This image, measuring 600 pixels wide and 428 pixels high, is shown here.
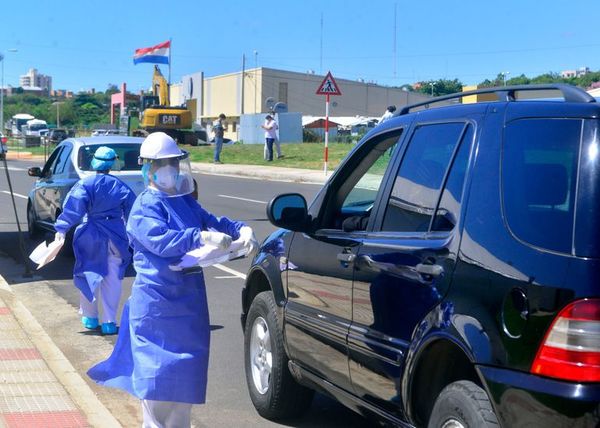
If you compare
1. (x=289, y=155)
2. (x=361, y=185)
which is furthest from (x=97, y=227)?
(x=289, y=155)

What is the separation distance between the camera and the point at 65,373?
251 inches

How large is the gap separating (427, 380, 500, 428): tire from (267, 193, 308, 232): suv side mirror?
5.43 feet

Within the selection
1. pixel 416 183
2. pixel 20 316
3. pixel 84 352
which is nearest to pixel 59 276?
pixel 20 316

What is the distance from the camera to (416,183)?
13.9 ft

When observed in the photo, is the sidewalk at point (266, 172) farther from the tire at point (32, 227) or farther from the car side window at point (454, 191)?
the car side window at point (454, 191)

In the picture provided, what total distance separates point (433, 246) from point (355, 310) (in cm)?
75

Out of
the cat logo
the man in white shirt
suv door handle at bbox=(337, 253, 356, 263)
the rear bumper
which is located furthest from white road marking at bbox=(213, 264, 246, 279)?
the cat logo

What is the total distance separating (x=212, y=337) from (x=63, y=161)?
534cm

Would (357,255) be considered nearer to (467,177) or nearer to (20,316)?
(467,177)

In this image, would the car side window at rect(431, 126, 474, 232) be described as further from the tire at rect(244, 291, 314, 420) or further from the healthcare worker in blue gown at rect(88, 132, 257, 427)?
the tire at rect(244, 291, 314, 420)

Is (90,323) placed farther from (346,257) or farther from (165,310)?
(346,257)

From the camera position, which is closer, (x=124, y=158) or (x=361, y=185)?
(x=361, y=185)

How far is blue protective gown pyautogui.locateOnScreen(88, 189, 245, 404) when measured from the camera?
4242 mm

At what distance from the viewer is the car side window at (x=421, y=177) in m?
4.04
